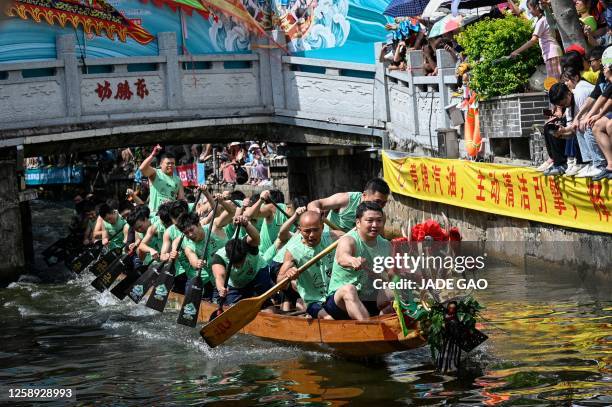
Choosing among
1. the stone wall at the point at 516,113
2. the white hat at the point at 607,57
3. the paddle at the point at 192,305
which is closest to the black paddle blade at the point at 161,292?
the paddle at the point at 192,305

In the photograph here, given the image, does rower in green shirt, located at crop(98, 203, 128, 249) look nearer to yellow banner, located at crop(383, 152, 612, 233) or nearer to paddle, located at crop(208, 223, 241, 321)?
yellow banner, located at crop(383, 152, 612, 233)

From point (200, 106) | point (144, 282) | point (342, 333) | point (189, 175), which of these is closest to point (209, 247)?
point (144, 282)

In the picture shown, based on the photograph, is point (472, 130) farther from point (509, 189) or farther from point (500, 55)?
point (509, 189)

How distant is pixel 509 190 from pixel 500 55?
2.09 metres

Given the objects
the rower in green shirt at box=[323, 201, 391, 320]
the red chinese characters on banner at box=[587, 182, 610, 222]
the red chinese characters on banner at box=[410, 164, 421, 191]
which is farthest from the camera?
the red chinese characters on banner at box=[410, 164, 421, 191]

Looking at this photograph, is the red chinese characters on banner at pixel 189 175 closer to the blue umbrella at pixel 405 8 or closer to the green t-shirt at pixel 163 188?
the blue umbrella at pixel 405 8

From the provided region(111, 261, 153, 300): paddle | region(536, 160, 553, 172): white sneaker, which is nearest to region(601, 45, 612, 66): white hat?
region(536, 160, 553, 172): white sneaker

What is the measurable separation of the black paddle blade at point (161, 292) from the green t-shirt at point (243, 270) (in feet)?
4.49

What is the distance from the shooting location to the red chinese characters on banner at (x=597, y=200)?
13.5 m

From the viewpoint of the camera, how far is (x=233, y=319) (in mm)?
11711

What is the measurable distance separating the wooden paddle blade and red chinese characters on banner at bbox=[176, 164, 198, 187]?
18.5 metres

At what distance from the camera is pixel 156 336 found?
14.1m

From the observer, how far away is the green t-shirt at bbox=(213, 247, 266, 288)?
523 inches

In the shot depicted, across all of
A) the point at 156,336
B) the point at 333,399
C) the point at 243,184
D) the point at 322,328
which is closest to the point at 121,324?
the point at 156,336
